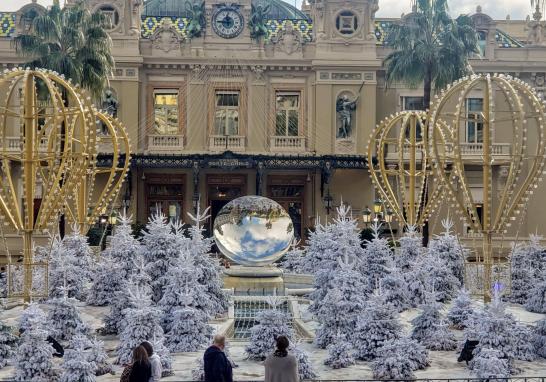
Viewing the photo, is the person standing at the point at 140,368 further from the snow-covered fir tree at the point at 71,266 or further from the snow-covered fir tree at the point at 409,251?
the snow-covered fir tree at the point at 409,251

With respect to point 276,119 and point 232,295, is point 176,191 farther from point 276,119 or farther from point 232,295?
point 232,295

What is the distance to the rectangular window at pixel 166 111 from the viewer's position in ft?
145

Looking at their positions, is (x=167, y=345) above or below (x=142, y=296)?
below

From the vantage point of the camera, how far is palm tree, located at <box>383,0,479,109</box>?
3538 centimetres

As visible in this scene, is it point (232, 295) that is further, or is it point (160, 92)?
point (160, 92)

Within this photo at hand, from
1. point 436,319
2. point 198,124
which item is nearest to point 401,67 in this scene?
point 198,124

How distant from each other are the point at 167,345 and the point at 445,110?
1126 inches

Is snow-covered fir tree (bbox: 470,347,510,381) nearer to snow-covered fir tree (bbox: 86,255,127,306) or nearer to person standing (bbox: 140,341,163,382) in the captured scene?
person standing (bbox: 140,341,163,382)

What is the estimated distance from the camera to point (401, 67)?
36000mm

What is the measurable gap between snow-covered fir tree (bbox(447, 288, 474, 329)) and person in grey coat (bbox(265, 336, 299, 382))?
10.5m

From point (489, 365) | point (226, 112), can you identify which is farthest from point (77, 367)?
point (226, 112)

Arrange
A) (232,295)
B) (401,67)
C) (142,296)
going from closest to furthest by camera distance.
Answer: (142,296), (232,295), (401,67)

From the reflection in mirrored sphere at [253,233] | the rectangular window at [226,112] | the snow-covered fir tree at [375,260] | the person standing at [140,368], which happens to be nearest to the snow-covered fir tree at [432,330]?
the snow-covered fir tree at [375,260]

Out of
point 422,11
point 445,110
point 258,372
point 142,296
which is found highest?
point 422,11
